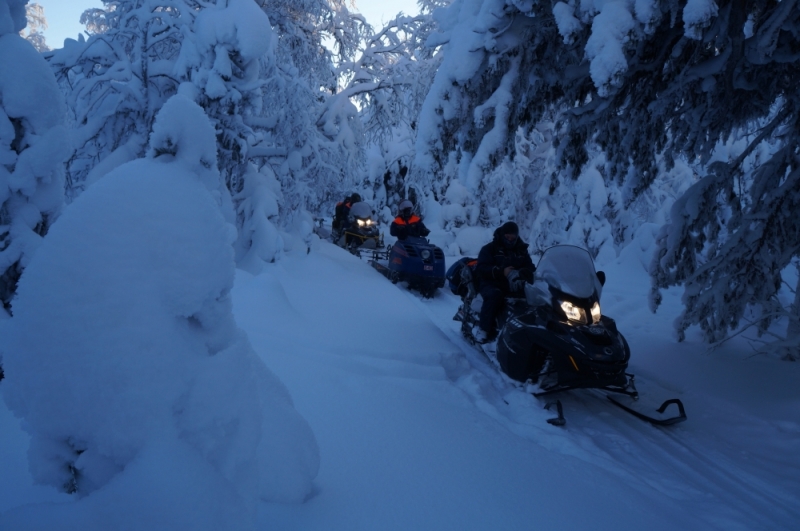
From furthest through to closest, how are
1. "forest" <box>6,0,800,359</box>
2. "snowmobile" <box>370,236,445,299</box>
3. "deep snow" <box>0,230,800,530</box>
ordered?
"snowmobile" <box>370,236,445,299</box>
"forest" <box>6,0,800,359</box>
"deep snow" <box>0,230,800,530</box>

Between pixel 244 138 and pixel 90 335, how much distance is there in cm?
848

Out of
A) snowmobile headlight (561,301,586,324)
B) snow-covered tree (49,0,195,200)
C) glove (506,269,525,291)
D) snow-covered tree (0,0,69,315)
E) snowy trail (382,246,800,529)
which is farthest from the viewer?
snow-covered tree (49,0,195,200)

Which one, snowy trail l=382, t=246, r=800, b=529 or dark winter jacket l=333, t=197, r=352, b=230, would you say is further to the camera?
dark winter jacket l=333, t=197, r=352, b=230

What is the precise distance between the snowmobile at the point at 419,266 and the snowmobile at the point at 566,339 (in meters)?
4.79

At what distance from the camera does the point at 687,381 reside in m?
5.43

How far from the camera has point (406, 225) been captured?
37.3ft

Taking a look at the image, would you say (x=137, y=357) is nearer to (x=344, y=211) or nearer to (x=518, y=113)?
(x=518, y=113)

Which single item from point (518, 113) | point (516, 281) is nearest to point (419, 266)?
point (516, 281)

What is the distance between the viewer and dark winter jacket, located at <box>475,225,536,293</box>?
6.07 meters

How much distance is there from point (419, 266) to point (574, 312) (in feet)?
18.9

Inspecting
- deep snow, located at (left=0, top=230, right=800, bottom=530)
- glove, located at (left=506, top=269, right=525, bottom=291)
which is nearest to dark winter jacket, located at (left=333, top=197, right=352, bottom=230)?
deep snow, located at (left=0, top=230, right=800, bottom=530)

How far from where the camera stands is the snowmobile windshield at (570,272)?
15.1 feet

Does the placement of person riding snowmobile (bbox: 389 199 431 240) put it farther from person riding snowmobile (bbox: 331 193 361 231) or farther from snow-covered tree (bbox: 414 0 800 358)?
snow-covered tree (bbox: 414 0 800 358)

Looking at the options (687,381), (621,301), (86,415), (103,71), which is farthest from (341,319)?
(103,71)
